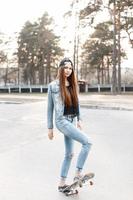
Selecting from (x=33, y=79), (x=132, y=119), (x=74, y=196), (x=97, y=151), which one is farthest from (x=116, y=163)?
(x=33, y=79)

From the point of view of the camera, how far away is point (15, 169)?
27.8 ft

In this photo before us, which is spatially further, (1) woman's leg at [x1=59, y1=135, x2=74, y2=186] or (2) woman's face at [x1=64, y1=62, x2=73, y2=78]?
(1) woman's leg at [x1=59, y1=135, x2=74, y2=186]

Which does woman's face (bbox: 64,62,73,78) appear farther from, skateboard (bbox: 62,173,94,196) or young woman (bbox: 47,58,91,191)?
skateboard (bbox: 62,173,94,196)

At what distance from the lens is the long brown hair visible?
20.5 feet

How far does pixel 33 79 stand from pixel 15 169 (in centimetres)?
7671

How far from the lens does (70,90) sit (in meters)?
6.33

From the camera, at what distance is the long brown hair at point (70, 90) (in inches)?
246

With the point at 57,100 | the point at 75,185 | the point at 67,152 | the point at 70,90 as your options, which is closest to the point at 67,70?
the point at 70,90

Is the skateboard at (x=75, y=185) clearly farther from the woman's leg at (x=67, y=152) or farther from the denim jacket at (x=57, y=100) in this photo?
the denim jacket at (x=57, y=100)

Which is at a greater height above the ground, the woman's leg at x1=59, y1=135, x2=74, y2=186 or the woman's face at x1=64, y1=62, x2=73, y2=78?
the woman's face at x1=64, y1=62, x2=73, y2=78

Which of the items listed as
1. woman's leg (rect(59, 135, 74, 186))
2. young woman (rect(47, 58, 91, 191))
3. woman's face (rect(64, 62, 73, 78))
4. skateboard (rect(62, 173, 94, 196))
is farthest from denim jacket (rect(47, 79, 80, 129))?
skateboard (rect(62, 173, 94, 196))

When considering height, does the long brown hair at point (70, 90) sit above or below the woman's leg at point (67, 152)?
above

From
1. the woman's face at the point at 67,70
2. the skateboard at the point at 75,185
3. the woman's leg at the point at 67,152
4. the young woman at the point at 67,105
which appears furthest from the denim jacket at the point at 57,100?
the skateboard at the point at 75,185

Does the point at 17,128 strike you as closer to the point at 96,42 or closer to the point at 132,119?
the point at 132,119
